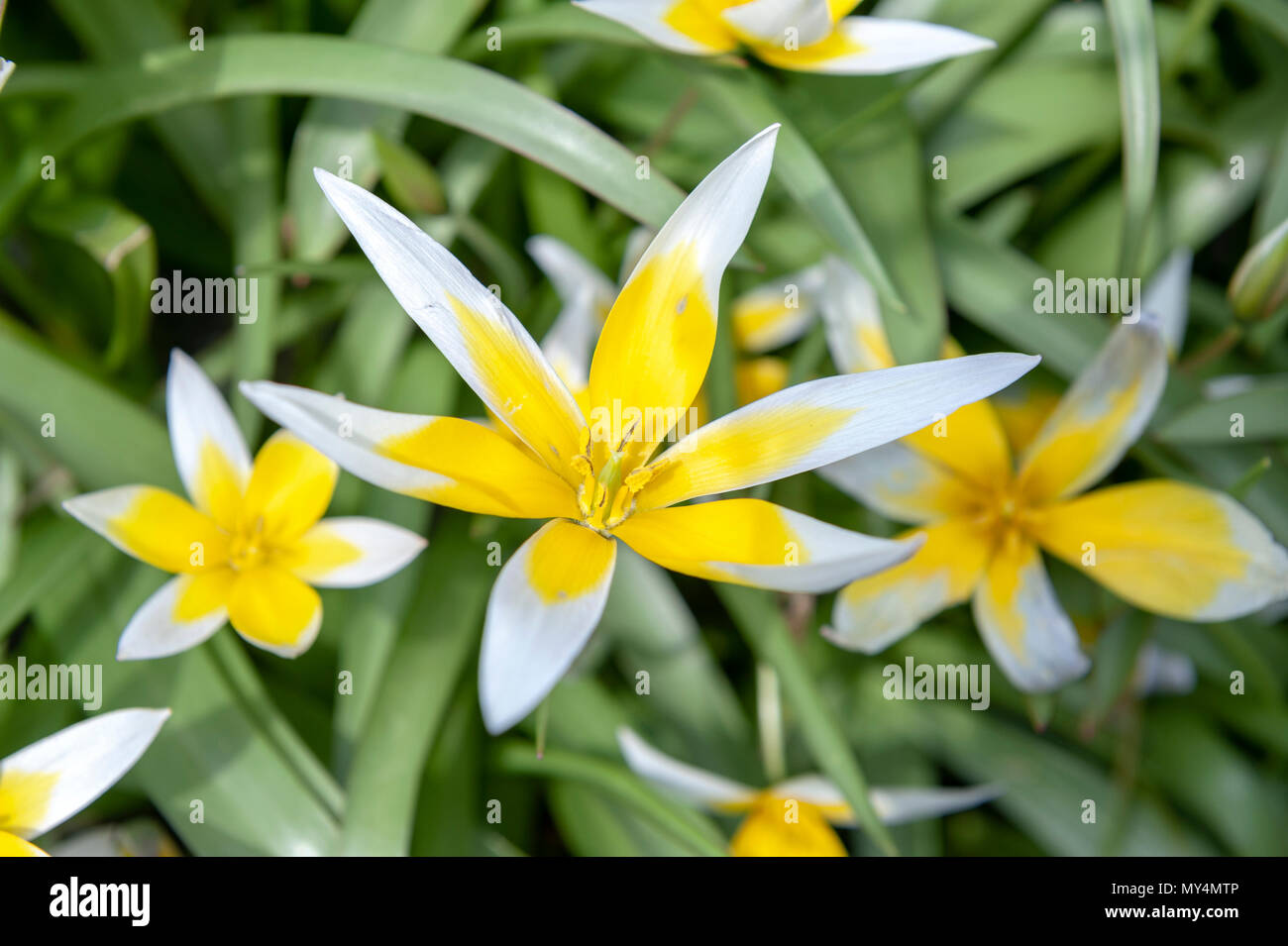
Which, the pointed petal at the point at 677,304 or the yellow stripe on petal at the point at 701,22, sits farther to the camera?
the yellow stripe on petal at the point at 701,22

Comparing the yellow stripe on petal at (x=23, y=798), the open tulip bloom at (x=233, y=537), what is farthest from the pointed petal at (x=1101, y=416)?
the yellow stripe on petal at (x=23, y=798)

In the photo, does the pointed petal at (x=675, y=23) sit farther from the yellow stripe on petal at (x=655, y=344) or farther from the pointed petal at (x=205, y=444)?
the pointed petal at (x=205, y=444)

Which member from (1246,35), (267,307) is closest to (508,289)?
(267,307)

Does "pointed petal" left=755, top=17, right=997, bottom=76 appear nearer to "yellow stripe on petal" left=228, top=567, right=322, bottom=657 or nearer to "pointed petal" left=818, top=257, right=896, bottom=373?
"pointed petal" left=818, top=257, right=896, bottom=373

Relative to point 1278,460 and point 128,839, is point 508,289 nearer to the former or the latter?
point 128,839

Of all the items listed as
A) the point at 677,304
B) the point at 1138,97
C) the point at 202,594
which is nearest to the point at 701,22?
the point at 677,304

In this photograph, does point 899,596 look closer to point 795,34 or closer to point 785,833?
point 785,833
